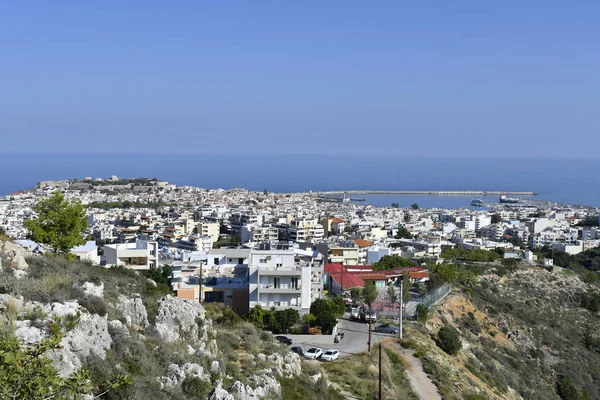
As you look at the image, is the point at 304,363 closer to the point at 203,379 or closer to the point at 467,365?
the point at 203,379

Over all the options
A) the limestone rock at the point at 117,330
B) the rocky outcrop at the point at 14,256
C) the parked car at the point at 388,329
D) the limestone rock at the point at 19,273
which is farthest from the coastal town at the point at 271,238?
the limestone rock at the point at 117,330

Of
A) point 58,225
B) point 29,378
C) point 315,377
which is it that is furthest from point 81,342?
point 58,225

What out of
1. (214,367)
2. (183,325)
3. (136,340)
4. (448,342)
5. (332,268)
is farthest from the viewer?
(332,268)

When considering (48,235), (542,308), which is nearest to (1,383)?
(48,235)

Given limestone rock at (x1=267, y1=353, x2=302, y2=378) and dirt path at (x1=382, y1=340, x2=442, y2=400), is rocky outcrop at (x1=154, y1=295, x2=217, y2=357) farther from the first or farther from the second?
dirt path at (x1=382, y1=340, x2=442, y2=400)

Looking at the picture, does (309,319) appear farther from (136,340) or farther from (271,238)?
(271,238)

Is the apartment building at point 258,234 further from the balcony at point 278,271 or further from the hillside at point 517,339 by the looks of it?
the balcony at point 278,271

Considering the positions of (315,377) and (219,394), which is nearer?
(219,394)

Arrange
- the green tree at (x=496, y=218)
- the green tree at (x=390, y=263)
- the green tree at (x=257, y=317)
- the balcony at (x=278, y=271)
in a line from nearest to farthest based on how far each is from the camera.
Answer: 1. the green tree at (x=257, y=317)
2. the balcony at (x=278, y=271)
3. the green tree at (x=390, y=263)
4. the green tree at (x=496, y=218)
